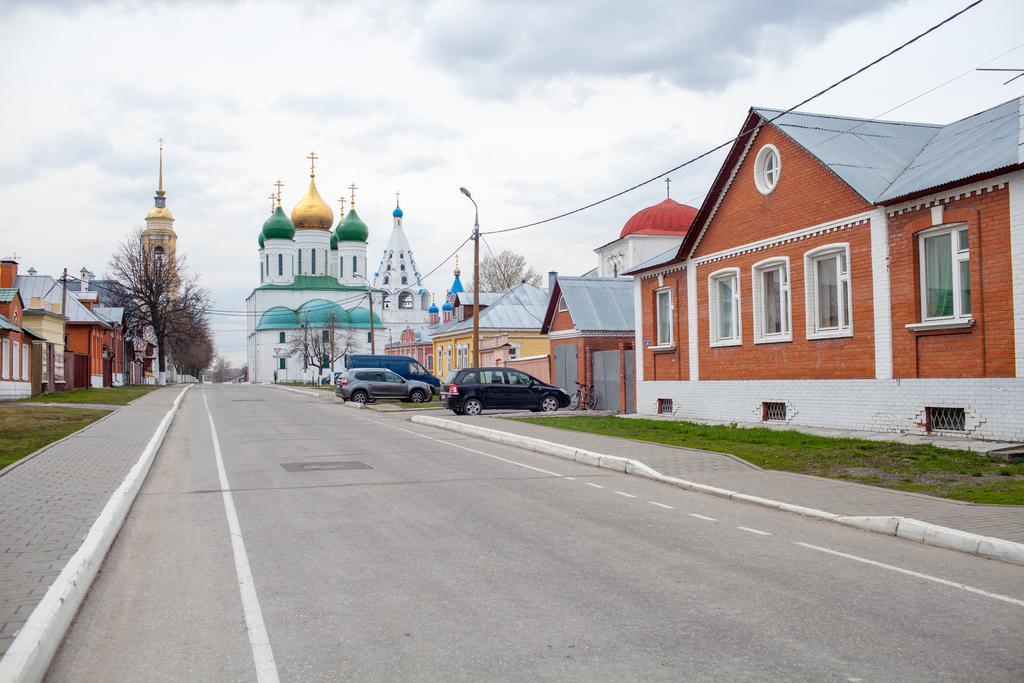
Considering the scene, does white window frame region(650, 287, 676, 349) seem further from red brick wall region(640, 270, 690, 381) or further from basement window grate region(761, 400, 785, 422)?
basement window grate region(761, 400, 785, 422)

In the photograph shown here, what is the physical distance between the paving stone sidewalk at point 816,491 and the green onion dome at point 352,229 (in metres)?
92.0

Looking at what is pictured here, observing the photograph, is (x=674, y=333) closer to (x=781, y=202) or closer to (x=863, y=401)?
(x=781, y=202)

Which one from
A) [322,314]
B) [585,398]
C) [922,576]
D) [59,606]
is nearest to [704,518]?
[922,576]

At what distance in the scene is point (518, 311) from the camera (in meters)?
50.0

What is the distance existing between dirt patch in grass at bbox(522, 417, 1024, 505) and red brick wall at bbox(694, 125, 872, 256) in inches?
194

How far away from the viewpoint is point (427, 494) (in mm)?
11086

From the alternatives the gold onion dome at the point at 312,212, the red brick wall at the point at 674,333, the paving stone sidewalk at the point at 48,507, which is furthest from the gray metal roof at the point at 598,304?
the gold onion dome at the point at 312,212

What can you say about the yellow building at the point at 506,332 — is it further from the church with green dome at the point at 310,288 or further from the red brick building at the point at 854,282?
the church with green dome at the point at 310,288

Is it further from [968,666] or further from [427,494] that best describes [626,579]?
[427,494]

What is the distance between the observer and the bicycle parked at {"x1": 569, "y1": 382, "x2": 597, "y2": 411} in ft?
104

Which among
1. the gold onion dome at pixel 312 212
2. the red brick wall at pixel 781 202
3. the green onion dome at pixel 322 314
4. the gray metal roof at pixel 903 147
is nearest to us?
the gray metal roof at pixel 903 147

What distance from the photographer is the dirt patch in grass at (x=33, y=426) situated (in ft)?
53.4

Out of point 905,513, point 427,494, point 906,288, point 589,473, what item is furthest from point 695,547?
point 906,288

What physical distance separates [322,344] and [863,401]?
79.9 metres
